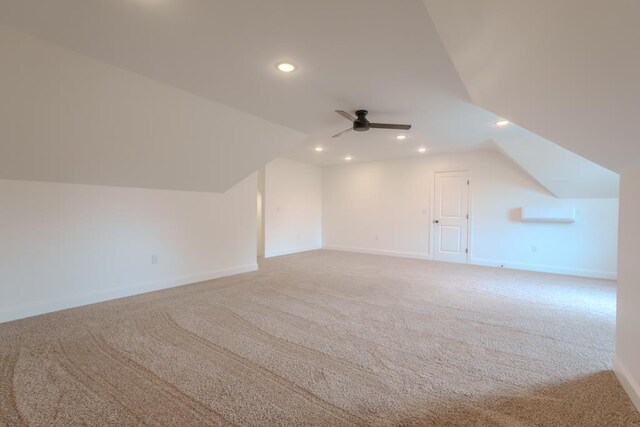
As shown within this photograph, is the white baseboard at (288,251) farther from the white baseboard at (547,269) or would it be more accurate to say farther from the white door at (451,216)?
the white baseboard at (547,269)

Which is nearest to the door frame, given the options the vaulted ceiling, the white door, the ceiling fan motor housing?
the white door

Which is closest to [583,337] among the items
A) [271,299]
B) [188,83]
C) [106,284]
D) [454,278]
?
[454,278]

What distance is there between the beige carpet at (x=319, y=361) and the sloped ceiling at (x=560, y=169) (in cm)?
178

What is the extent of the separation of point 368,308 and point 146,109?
10.4 ft

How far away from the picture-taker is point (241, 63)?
96.7 inches

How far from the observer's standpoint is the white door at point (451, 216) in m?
6.39

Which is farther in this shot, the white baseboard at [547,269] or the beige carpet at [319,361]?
the white baseboard at [547,269]

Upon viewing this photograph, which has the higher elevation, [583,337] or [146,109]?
[146,109]

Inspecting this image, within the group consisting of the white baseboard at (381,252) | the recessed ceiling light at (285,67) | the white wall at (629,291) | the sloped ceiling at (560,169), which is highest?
the recessed ceiling light at (285,67)

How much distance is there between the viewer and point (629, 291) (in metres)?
1.92

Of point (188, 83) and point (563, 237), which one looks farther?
point (563, 237)

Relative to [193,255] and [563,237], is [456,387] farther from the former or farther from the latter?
[563,237]

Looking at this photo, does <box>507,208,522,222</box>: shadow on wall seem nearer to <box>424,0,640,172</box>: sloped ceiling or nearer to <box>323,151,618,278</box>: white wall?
<box>323,151,618,278</box>: white wall

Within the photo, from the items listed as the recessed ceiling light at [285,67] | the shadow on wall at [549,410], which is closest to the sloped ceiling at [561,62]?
the recessed ceiling light at [285,67]
